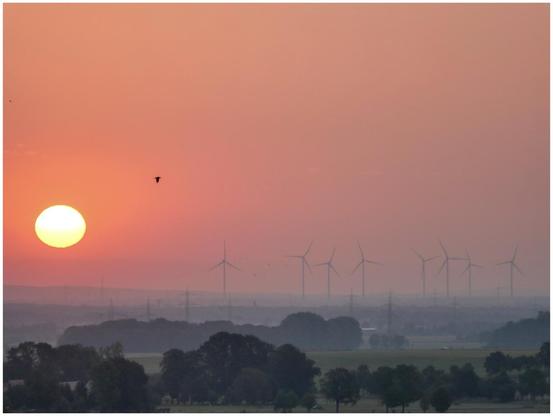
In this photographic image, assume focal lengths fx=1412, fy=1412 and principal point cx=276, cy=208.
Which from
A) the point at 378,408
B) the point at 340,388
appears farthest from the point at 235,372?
the point at 378,408

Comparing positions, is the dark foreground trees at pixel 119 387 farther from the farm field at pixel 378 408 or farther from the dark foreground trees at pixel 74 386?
the farm field at pixel 378 408

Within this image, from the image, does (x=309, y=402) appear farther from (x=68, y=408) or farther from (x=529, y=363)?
(x=529, y=363)

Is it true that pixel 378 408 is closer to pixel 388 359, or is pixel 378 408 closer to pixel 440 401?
pixel 440 401

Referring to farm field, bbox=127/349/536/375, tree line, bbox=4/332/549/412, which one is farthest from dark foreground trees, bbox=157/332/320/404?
farm field, bbox=127/349/536/375

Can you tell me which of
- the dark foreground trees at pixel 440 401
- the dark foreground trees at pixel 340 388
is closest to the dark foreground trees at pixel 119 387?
the dark foreground trees at pixel 340 388

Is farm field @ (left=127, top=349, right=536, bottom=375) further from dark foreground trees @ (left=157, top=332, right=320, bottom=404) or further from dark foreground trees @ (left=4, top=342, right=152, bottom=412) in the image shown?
dark foreground trees @ (left=4, top=342, right=152, bottom=412)

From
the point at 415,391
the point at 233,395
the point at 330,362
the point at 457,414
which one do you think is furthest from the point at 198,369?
the point at 330,362

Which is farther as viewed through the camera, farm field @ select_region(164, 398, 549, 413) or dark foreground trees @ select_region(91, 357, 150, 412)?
dark foreground trees @ select_region(91, 357, 150, 412)
